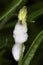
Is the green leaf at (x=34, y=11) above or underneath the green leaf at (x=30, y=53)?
above

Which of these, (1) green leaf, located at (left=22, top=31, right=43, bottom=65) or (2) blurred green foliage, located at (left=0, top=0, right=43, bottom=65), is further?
(2) blurred green foliage, located at (left=0, top=0, right=43, bottom=65)

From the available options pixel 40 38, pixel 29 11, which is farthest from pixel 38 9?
pixel 40 38

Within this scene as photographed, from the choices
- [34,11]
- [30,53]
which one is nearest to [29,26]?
[34,11]

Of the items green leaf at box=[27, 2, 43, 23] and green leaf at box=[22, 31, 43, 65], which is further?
green leaf at box=[27, 2, 43, 23]

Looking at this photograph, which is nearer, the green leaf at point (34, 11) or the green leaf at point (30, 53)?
the green leaf at point (30, 53)

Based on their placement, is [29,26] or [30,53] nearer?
[30,53]

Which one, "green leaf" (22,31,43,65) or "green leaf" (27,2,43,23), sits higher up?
"green leaf" (27,2,43,23)

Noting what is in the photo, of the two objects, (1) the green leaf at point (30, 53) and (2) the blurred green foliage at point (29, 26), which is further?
(2) the blurred green foliage at point (29, 26)

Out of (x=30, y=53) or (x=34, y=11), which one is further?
(x=34, y=11)

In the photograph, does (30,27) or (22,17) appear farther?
(30,27)

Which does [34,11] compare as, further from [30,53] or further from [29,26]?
[30,53]

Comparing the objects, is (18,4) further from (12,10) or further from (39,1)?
(39,1)
